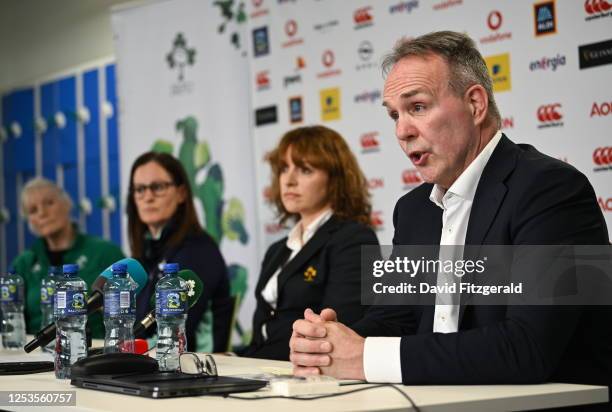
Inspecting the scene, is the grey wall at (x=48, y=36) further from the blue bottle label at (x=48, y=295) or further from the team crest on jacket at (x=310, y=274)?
the team crest on jacket at (x=310, y=274)

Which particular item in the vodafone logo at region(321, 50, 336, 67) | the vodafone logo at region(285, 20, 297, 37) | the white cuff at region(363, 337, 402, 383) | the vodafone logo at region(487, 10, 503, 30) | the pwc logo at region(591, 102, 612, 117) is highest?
the vodafone logo at region(285, 20, 297, 37)

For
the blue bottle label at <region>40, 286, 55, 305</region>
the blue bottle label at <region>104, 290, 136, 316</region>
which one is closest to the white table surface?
the blue bottle label at <region>104, 290, 136, 316</region>

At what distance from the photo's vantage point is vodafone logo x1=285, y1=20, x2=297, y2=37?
A: 5334 millimetres

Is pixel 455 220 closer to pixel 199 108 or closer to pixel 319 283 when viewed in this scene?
pixel 319 283

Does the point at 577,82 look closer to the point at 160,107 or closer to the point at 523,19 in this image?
the point at 523,19

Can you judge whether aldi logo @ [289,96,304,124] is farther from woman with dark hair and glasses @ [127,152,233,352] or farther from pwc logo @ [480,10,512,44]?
pwc logo @ [480,10,512,44]

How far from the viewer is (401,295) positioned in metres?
2.43

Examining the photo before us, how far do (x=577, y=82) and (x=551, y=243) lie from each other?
2.06 metres

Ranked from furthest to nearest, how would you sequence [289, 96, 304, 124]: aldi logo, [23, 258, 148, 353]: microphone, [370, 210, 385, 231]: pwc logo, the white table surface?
[289, 96, 304, 124]: aldi logo → [370, 210, 385, 231]: pwc logo → [23, 258, 148, 353]: microphone → the white table surface

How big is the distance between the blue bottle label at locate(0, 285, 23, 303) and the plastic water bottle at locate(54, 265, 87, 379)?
134 cm

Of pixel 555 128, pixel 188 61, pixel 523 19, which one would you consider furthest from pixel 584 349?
pixel 188 61

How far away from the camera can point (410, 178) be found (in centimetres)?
465

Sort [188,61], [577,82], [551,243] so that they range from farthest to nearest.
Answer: [188,61]
[577,82]
[551,243]

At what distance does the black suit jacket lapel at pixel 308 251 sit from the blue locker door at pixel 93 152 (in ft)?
13.4
